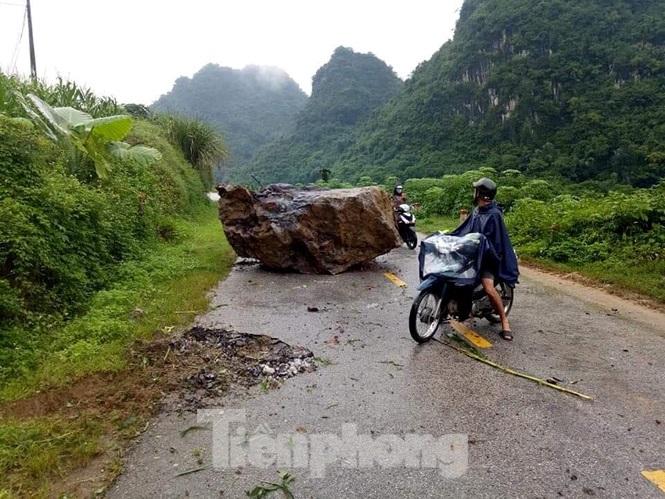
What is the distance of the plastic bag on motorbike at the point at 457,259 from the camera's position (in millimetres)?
4816

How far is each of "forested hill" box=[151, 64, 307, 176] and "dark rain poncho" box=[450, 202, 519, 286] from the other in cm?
7750

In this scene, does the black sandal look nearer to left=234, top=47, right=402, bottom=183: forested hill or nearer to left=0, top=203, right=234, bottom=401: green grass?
left=0, top=203, right=234, bottom=401: green grass

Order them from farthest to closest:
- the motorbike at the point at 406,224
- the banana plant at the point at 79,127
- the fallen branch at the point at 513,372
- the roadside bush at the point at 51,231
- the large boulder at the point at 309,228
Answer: the motorbike at the point at 406,224 → the large boulder at the point at 309,228 → the banana plant at the point at 79,127 → the roadside bush at the point at 51,231 → the fallen branch at the point at 513,372

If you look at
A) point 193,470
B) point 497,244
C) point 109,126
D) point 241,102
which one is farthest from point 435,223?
point 241,102

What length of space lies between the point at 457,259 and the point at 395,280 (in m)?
3.07

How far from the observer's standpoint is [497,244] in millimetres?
5020

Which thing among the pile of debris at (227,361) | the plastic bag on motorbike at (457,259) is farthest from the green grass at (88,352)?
the plastic bag on motorbike at (457,259)

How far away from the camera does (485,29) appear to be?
6359cm

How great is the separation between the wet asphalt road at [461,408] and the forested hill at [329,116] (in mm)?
51225

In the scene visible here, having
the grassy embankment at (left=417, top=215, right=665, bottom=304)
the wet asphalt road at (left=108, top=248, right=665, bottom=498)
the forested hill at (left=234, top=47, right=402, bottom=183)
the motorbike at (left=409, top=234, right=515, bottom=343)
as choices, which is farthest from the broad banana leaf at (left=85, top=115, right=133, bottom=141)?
the forested hill at (left=234, top=47, right=402, bottom=183)

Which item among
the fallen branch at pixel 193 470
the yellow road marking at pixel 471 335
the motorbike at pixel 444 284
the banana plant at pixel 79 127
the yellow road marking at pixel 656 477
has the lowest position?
the yellow road marking at pixel 471 335

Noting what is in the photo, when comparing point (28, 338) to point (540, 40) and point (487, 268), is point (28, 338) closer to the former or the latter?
point (487, 268)

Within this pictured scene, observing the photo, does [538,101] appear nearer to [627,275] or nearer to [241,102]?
[627,275]

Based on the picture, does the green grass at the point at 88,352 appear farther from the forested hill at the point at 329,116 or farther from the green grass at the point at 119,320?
the forested hill at the point at 329,116
